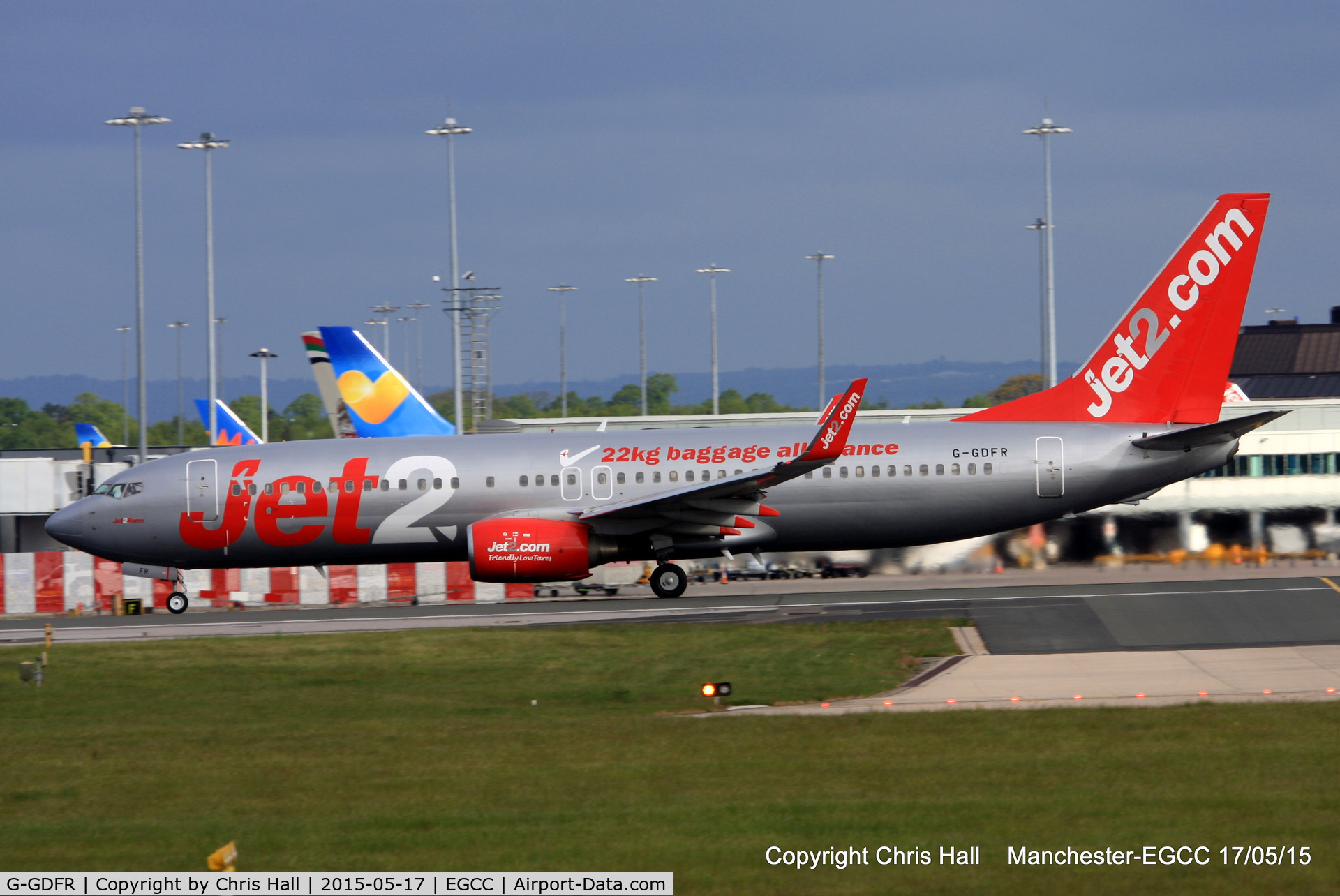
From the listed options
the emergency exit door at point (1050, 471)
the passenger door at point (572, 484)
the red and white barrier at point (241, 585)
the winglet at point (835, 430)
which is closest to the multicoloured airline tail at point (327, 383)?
the red and white barrier at point (241, 585)

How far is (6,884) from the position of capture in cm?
1036

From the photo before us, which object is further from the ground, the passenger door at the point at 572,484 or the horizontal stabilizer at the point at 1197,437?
the horizontal stabilizer at the point at 1197,437

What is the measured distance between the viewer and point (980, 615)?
26906mm

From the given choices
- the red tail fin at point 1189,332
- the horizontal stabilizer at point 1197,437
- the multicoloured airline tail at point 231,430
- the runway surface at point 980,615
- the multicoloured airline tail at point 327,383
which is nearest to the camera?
the runway surface at point 980,615

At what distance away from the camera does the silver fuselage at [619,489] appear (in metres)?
29.8

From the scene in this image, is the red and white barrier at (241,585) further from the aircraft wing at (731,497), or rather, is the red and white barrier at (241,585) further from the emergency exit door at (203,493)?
the aircraft wing at (731,497)

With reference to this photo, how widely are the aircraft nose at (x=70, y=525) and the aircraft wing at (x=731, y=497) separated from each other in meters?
11.9

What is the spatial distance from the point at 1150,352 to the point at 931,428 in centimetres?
540

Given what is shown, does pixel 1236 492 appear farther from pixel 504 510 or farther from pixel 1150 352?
pixel 504 510

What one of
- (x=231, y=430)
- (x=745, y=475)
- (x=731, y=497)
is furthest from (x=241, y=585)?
(x=231, y=430)

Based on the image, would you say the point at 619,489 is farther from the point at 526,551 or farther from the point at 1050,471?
the point at 1050,471

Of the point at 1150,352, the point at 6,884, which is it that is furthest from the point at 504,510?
the point at 6,884

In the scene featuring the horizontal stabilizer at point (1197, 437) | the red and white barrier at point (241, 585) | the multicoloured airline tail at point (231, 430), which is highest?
the multicoloured airline tail at point (231, 430)
